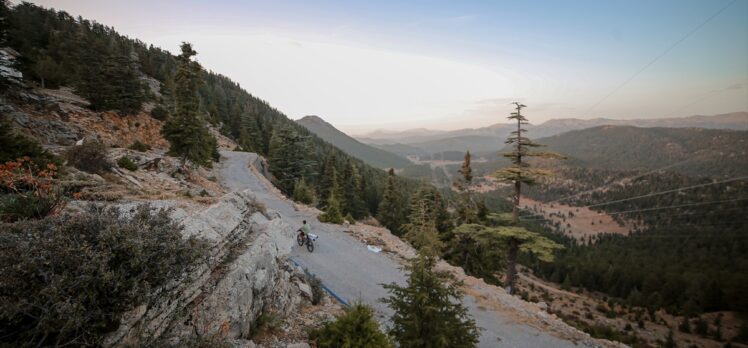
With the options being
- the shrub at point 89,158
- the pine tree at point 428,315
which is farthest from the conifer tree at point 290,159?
the pine tree at point 428,315

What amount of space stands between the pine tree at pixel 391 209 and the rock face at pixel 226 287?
31.0 m

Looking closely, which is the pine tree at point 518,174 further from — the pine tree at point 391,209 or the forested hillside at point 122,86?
the pine tree at point 391,209

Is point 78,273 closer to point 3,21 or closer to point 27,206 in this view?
point 27,206

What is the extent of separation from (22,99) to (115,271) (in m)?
24.4

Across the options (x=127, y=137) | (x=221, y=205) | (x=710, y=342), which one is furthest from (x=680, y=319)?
(x=127, y=137)

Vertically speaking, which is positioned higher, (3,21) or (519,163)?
(3,21)

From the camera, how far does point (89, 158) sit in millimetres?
11445

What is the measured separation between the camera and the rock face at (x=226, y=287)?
178 inches

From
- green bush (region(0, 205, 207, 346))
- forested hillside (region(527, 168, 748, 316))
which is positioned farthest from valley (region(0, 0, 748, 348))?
forested hillside (region(527, 168, 748, 316))

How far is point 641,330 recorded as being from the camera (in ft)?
118

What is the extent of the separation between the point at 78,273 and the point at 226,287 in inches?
124

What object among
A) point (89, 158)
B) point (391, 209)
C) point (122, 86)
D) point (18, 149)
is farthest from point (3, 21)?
point (391, 209)

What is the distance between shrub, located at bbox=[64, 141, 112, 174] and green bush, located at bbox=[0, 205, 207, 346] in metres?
9.65

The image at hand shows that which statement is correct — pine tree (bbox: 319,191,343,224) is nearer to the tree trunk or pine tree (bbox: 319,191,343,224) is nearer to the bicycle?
the bicycle
